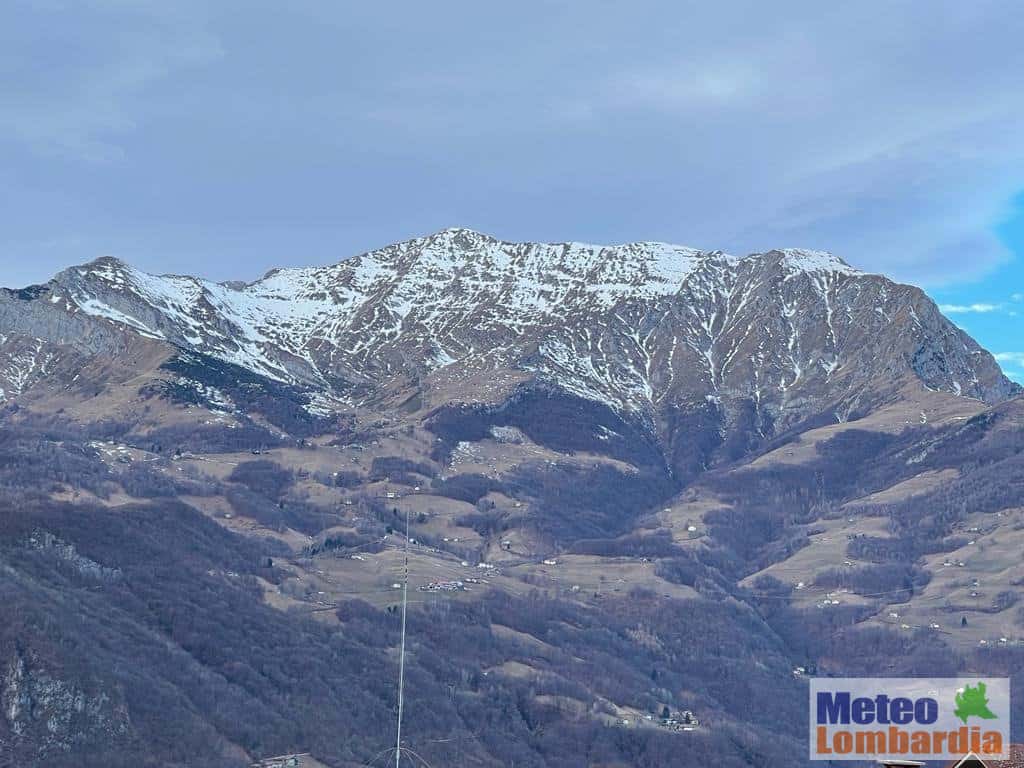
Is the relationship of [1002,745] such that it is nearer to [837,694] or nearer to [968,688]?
[968,688]

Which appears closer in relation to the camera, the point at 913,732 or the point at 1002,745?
the point at 1002,745

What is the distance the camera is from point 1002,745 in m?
69.5

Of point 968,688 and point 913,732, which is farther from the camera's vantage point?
point 913,732

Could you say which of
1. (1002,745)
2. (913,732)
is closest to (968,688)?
(1002,745)

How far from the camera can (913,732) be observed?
76188 mm

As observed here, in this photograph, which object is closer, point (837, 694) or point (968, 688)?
point (968, 688)

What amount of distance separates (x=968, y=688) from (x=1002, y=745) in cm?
313

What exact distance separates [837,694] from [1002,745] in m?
8.61

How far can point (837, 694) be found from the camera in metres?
75.1

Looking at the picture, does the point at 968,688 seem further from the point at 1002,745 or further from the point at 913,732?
the point at 913,732

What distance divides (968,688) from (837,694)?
761cm

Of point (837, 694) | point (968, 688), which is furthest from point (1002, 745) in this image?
point (837, 694)

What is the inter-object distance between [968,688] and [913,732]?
775cm
